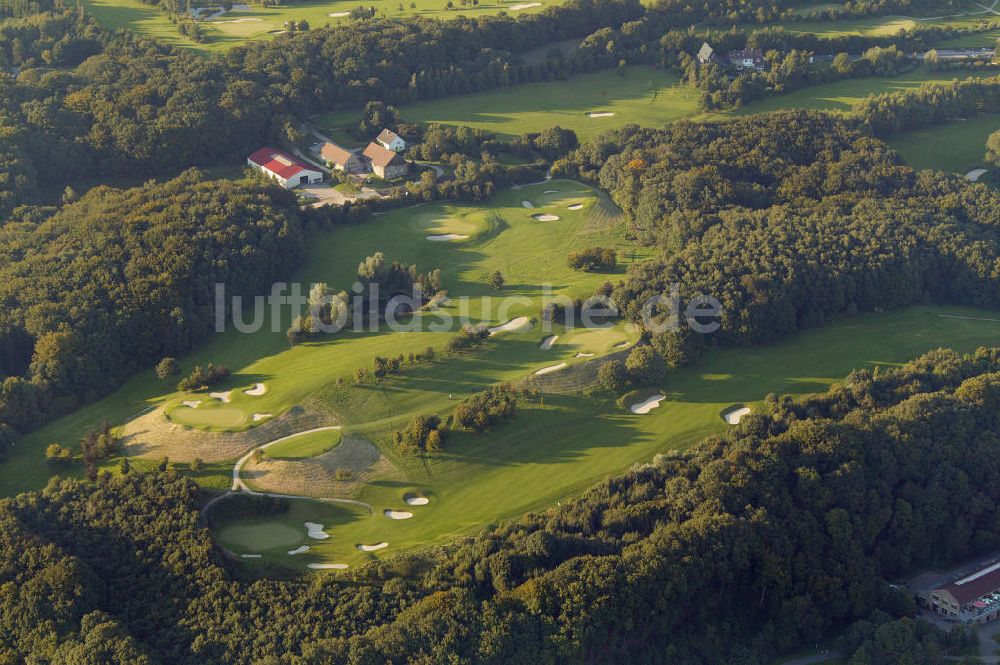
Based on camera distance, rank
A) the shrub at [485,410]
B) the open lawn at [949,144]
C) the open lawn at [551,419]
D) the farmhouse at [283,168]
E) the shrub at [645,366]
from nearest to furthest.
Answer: the open lawn at [551,419], the shrub at [485,410], the shrub at [645,366], the farmhouse at [283,168], the open lawn at [949,144]

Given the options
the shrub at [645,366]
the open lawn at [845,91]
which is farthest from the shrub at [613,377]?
the open lawn at [845,91]

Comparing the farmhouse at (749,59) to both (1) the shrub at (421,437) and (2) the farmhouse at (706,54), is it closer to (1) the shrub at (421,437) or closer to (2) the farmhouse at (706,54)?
(2) the farmhouse at (706,54)

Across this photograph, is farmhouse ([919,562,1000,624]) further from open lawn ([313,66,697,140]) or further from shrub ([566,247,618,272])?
open lawn ([313,66,697,140])

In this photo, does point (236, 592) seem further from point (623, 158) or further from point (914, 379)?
point (623, 158)

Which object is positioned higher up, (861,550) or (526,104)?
(526,104)

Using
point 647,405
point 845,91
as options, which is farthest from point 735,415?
point 845,91

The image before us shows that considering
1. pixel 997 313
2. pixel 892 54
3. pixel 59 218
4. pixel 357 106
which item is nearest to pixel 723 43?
pixel 892 54
